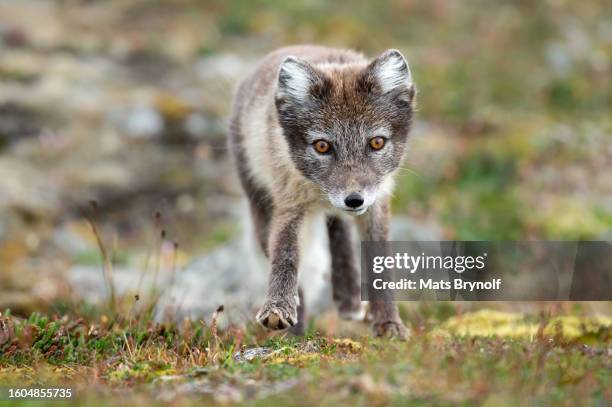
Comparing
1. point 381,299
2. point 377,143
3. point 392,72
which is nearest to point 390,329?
point 381,299

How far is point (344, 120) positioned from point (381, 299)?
61.5 inches

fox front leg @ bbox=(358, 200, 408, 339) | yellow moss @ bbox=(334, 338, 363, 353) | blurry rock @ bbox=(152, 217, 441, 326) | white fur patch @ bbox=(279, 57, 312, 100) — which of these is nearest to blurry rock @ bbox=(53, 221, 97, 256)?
blurry rock @ bbox=(152, 217, 441, 326)

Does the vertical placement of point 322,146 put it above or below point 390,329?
above

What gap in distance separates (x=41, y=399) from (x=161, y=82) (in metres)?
11.9

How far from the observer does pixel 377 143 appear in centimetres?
566

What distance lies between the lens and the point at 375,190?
5.53 metres

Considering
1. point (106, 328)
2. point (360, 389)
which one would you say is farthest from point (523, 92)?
point (360, 389)

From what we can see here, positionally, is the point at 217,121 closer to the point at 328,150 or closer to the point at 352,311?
the point at 352,311

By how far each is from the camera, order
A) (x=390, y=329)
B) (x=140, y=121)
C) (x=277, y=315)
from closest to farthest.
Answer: (x=277, y=315), (x=390, y=329), (x=140, y=121)

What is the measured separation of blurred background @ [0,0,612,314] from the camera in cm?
1111

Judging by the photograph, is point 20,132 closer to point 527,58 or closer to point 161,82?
point 161,82

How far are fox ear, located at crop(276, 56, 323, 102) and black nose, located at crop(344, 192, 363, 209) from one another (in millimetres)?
888

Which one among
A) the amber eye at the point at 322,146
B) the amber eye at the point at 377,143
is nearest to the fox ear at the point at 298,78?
the amber eye at the point at 322,146

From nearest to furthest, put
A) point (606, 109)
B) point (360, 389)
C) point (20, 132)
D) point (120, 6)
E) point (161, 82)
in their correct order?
point (360, 389), point (20, 132), point (606, 109), point (161, 82), point (120, 6)
